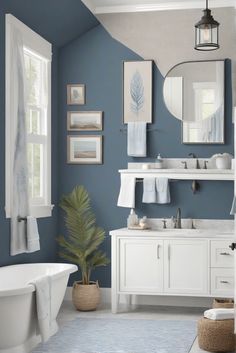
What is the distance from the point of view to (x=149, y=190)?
7.07 m

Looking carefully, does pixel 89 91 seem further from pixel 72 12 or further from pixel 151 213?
pixel 151 213

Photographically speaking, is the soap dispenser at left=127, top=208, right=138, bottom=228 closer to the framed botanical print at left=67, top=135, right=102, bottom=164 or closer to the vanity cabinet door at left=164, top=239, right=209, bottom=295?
the vanity cabinet door at left=164, top=239, right=209, bottom=295

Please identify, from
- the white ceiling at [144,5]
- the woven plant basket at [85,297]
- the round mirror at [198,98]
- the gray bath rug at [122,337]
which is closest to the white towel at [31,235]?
the gray bath rug at [122,337]

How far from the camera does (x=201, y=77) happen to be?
7.10 m

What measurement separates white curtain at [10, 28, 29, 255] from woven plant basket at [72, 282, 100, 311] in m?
1.11

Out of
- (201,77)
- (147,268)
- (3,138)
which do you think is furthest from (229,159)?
(3,138)

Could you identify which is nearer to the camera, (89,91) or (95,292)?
(95,292)

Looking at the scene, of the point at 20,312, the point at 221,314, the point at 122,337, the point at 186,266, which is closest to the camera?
the point at 20,312

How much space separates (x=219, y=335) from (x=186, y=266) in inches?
57.4

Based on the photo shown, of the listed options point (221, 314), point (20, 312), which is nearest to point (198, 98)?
point (221, 314)

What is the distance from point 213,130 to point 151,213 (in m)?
1.08

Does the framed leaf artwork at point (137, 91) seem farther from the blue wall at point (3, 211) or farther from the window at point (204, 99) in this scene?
the blue wall at point (3, 211)

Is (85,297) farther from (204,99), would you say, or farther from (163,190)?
(204,99)

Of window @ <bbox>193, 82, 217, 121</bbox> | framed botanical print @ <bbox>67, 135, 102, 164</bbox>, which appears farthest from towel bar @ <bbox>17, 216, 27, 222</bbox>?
window @ <bbox>193, 82, 217, 121</bbox>
